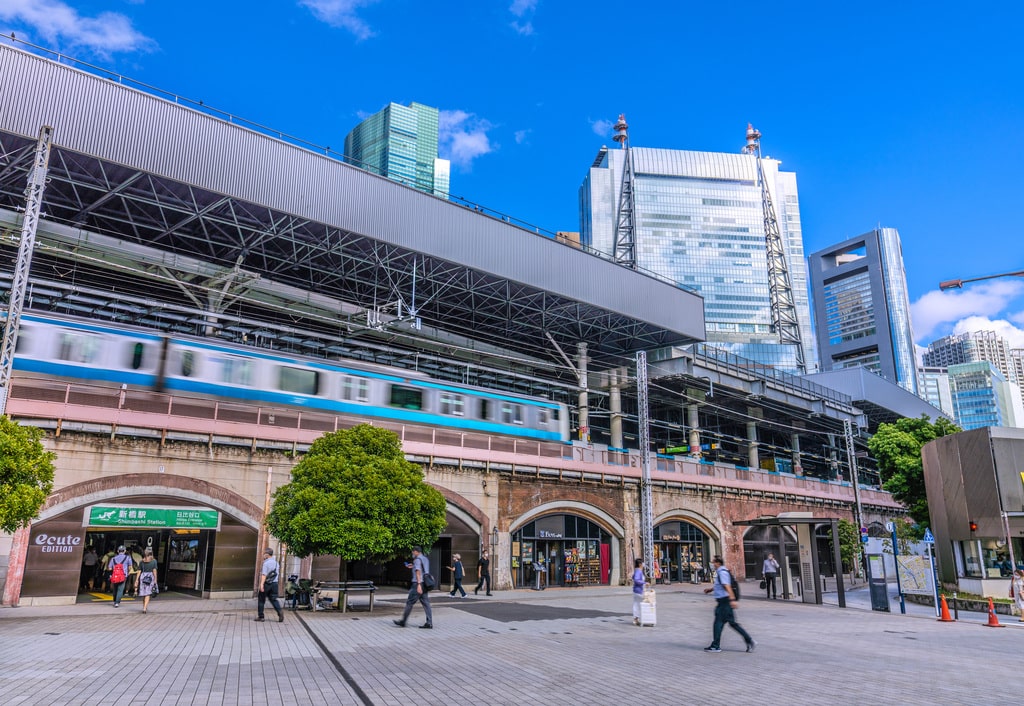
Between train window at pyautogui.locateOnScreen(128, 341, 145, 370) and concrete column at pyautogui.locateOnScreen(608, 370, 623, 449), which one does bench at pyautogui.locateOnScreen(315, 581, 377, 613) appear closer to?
train window at pyautogui.locateOnScreen(128, 341, 145, 370)

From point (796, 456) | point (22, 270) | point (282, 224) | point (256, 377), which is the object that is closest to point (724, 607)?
point (22, 270)

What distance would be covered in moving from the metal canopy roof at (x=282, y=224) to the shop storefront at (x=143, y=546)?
9695mm

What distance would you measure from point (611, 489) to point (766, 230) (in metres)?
122

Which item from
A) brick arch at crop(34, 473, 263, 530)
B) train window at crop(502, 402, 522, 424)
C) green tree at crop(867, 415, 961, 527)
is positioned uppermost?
train window at crop(502, 402, 522, 424)

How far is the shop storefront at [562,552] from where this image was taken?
92.6ft

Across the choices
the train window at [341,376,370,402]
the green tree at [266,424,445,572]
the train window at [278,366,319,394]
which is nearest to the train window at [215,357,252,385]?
the train window at [278,366,319,394]

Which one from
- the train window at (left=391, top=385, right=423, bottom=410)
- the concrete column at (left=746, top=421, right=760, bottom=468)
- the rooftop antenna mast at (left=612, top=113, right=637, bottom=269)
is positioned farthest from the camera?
the rooftop antenna mast at (left=612, top=113, right=637, bottom=269)

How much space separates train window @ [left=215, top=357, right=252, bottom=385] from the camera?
23.7 m

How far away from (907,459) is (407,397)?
980 inches

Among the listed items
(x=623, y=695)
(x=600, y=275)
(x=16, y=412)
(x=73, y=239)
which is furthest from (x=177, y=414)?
(x=600, y=275)

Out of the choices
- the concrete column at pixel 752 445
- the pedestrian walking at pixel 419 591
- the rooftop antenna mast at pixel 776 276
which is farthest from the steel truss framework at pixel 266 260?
the rooftop antenna mast at pixel 776 276

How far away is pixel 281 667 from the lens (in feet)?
31.8

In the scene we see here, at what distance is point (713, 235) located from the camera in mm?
138500

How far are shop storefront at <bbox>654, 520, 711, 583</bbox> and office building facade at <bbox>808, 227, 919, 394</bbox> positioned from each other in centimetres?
10495
